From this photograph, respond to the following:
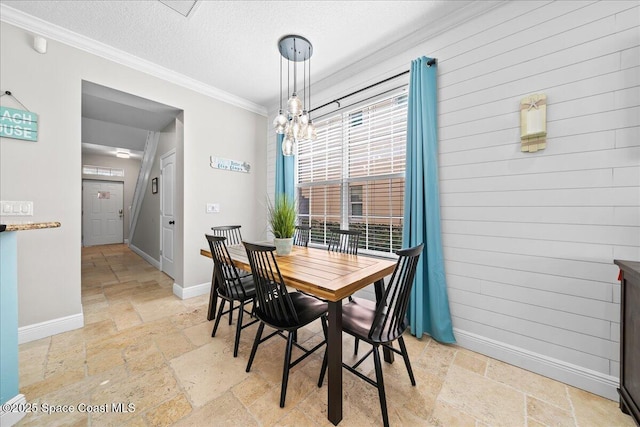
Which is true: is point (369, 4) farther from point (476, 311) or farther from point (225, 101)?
point (476, 311)

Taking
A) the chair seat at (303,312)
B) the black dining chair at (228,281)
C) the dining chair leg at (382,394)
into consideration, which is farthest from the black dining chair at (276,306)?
the dining chair leg at (382,394)

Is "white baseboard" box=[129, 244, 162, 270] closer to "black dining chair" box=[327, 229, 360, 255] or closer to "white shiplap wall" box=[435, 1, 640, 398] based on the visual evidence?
"black dining chair" box=[327, 229, 360, 255]

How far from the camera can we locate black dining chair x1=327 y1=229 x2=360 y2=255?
243 centimetres

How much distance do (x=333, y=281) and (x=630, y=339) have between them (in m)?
1.70

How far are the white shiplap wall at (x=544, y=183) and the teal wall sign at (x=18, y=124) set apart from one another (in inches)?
151

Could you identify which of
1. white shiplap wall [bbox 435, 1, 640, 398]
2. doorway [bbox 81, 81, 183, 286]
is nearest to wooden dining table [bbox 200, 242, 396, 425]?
white shiplap wall [bbox 435, 1, 640, 398]

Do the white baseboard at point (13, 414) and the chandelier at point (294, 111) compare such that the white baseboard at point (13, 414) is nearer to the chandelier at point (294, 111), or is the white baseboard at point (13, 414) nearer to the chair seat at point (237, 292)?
the chair seat at point (237, 292)

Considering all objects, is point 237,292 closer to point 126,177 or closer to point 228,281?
point 228,281

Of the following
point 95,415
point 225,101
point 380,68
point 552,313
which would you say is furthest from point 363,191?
point 95,415

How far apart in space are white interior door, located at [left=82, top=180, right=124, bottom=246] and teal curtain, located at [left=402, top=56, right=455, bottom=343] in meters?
8.73

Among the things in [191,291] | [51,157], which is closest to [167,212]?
[191,291]

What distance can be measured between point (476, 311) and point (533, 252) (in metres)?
0.66

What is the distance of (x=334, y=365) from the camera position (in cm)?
136

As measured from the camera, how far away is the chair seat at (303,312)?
155cm
